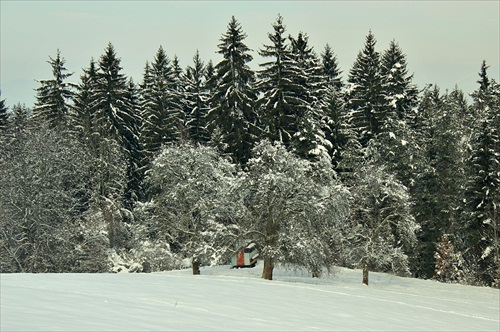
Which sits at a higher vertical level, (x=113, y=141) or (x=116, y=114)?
(x=116, y=114)

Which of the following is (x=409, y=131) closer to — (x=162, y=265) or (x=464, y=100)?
(x=162, y=265)

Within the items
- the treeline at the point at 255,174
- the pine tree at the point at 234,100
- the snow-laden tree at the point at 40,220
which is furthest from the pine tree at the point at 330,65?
the snow-laden tree at the point at 40,220

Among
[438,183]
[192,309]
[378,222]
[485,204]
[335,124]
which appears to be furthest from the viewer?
[335,124]

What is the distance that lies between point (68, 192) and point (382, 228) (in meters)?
25.2

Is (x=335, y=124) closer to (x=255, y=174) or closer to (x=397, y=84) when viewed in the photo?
(x=397, y=84)

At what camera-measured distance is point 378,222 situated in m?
38.2

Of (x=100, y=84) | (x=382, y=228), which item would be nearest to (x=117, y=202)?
(x=100, y=84)

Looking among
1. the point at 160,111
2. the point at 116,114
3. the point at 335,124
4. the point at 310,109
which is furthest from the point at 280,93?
the point at 116,114

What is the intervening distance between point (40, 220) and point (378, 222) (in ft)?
82.5

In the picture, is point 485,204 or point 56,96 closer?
point 485,204

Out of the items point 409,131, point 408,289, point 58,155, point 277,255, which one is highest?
point 409,131

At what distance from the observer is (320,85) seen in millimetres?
57719

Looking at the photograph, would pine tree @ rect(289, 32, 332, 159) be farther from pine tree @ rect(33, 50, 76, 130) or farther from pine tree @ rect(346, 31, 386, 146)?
pine tree @ rect(33, 50, 76, 130)

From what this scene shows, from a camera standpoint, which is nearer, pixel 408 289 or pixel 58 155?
pixel 408 289
